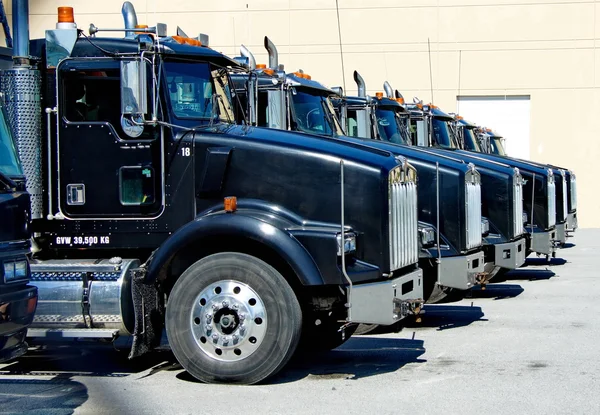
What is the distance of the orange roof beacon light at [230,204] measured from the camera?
7.56 metres

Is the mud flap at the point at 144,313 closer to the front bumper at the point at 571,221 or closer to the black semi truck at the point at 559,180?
the black semi truck at the point at 559,180

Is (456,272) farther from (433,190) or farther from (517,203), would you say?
(517,203)

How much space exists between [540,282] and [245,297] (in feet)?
29.8

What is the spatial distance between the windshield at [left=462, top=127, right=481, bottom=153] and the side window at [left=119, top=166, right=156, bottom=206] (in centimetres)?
1098

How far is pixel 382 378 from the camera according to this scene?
786 cm

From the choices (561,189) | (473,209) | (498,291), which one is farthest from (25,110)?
(561,189)

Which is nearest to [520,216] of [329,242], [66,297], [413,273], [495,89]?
[413,273]

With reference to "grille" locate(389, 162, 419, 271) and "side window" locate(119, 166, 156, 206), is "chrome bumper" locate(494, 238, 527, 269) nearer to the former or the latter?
"grille" locate(389, 162, 419, 271)

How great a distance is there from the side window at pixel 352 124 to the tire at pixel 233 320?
6.28 metres

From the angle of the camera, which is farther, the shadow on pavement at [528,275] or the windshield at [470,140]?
the windshield at [470,140]

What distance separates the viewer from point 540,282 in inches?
607

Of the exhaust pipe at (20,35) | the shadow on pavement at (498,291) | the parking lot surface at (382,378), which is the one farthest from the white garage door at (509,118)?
the exhaust pipe at (20,35)

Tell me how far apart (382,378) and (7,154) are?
11.3 ft

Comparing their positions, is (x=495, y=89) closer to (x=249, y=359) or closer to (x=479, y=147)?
(x=479, y=147)
